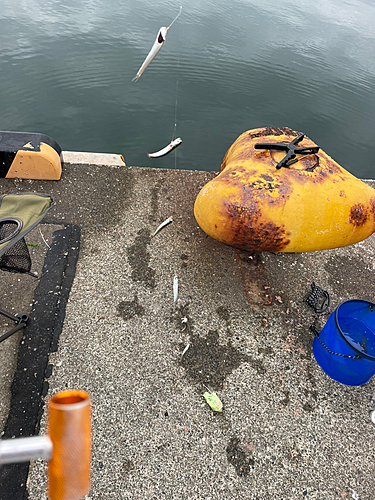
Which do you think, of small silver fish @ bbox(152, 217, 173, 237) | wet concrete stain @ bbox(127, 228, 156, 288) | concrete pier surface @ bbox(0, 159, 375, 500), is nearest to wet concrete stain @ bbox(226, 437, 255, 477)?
concrete pier surface @ bbox(0, 159, 375, 500)

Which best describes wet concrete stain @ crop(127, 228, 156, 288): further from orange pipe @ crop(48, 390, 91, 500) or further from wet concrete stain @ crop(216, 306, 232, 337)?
orange pipe @ crop(48, 390, 91, 500)

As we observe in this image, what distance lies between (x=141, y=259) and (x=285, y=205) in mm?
1918

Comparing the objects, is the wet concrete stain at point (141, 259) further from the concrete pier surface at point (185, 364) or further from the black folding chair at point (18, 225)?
the black folding chair at point (18, 225)

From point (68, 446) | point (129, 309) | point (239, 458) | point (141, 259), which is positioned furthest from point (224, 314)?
point (68, 446)

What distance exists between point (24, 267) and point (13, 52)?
39.7ft

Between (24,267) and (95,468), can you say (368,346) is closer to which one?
(95,468)

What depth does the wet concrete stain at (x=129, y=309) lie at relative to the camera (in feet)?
11.1

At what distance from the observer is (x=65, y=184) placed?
487cm

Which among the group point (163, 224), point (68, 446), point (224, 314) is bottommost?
point (224, 314)

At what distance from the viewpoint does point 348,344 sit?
2637 mm

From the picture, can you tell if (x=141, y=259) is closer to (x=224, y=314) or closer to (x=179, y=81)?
(x=224, y=314)

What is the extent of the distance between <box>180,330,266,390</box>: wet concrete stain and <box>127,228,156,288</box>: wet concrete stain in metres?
0.93

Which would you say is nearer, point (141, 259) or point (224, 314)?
point (224, 314)

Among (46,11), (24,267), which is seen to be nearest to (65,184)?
(24,267)
